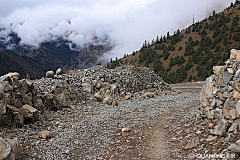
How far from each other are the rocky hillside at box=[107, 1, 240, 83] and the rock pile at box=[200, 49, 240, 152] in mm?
65900

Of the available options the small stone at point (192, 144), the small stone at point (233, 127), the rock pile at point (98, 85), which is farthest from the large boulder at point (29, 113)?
the small stone at point (233, 127)

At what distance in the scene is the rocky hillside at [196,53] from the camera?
78.2 m

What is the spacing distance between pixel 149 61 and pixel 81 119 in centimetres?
10053

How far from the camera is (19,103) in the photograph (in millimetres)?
10289

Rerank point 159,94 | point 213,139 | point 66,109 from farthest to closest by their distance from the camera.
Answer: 1. point 159,94
2. point 66,109
3. point 213,139

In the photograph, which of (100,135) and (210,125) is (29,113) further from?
(210,125)

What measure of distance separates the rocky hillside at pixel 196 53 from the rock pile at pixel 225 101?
65.9 m

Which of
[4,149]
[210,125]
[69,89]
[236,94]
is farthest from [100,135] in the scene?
[69,89]

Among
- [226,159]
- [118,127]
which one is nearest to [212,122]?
[226,159]

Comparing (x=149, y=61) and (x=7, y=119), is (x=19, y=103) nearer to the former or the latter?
(x=7, y=119)

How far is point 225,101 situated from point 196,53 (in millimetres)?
95005

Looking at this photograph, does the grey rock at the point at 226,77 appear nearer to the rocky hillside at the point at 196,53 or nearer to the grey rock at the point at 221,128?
the grey rock at the point at 221,128

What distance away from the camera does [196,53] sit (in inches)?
3612

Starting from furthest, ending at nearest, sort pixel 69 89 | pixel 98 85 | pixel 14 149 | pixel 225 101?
pixel 98 85 < pixel 69 89 < pixel 225 101 < pixel 14 149
